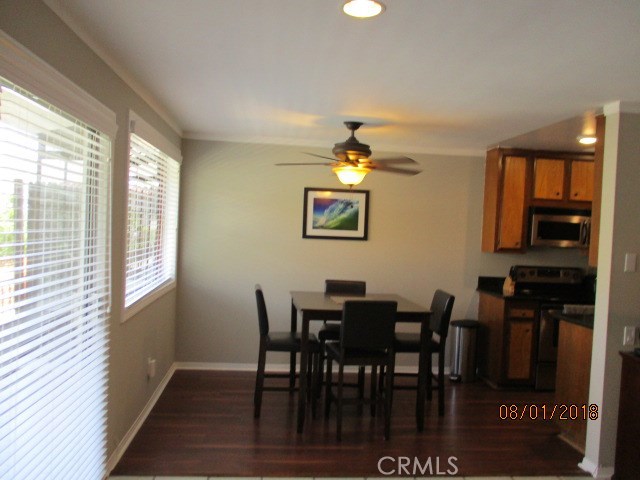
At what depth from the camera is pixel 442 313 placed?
3.90 meters

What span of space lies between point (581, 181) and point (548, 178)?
0.35 m

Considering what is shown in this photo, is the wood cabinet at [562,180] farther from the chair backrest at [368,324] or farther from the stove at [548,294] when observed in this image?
the chair backrest at [368,324]

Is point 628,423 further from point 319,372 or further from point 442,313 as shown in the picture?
point 319,372

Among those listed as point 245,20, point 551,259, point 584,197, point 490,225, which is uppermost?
point 245,20

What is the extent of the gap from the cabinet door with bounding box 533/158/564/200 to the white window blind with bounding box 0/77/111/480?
13.1ft

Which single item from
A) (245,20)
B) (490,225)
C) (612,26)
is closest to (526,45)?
(612,26)

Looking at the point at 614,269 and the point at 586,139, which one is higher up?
the point at 586,139

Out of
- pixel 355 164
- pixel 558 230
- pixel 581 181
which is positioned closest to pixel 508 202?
pixel 558 230

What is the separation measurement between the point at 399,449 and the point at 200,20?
2.87 metres

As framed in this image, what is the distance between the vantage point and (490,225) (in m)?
4.92

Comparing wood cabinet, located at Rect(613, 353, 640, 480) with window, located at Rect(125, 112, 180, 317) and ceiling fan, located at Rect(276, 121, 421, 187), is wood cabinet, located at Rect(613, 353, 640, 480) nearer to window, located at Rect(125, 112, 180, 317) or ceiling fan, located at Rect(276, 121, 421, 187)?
ceiling fan, located at Rect(276, 121, 421, 187)

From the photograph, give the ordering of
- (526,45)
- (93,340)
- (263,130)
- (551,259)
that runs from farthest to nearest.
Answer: (551,259) → (263,130) → (93,340) → (526,45)

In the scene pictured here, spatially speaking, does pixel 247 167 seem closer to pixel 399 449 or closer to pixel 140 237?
pixel 140 237
